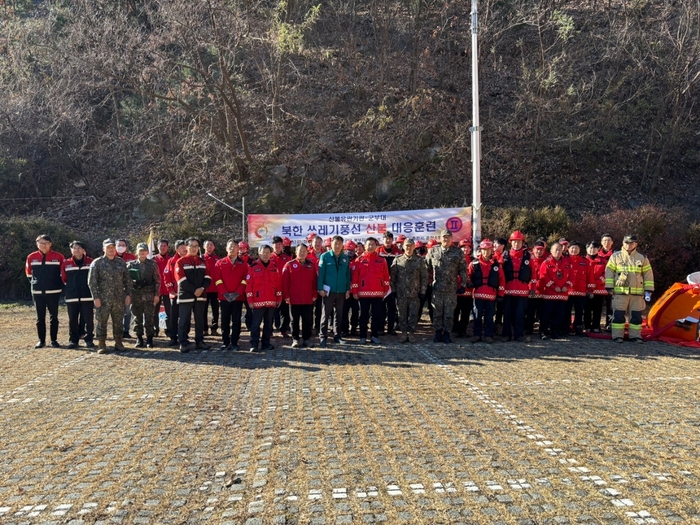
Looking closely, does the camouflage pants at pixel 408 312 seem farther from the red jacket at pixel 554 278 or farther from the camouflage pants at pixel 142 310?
the camouflage pants at pixel 142 310

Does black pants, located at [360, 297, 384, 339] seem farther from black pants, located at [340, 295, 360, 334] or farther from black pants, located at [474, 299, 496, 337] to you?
black pants, located at [474, 299, 496, 337]

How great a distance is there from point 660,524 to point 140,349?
338 inches

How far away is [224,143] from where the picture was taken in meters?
23.0

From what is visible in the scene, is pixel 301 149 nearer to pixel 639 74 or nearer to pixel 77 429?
pixel 639 74

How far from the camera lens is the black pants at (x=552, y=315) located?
10.3 m

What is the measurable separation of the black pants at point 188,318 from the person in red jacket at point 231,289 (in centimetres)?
38

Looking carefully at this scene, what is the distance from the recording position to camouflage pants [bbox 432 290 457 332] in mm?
9816

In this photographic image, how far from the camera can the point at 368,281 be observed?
32.9 feet

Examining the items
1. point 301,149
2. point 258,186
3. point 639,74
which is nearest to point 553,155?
point 639,74

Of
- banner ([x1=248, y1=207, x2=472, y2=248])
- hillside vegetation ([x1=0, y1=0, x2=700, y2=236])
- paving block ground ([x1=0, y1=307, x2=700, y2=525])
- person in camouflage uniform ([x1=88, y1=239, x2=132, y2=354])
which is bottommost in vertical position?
paving block ground ([x1=0, y1=307, x2=700, y2=525])

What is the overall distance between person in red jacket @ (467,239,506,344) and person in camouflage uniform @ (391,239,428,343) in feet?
3.01

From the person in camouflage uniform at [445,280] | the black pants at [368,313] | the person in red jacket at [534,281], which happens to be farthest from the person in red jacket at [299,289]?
the person in red jacket at [534,281]

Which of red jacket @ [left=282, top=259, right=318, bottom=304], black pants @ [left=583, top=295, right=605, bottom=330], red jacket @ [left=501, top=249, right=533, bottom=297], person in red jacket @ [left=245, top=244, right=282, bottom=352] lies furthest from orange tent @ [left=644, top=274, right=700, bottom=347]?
person in red jacket @ [left=245, top=244, right=282, bottom=352]

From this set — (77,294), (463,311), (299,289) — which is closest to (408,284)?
(463,311)
